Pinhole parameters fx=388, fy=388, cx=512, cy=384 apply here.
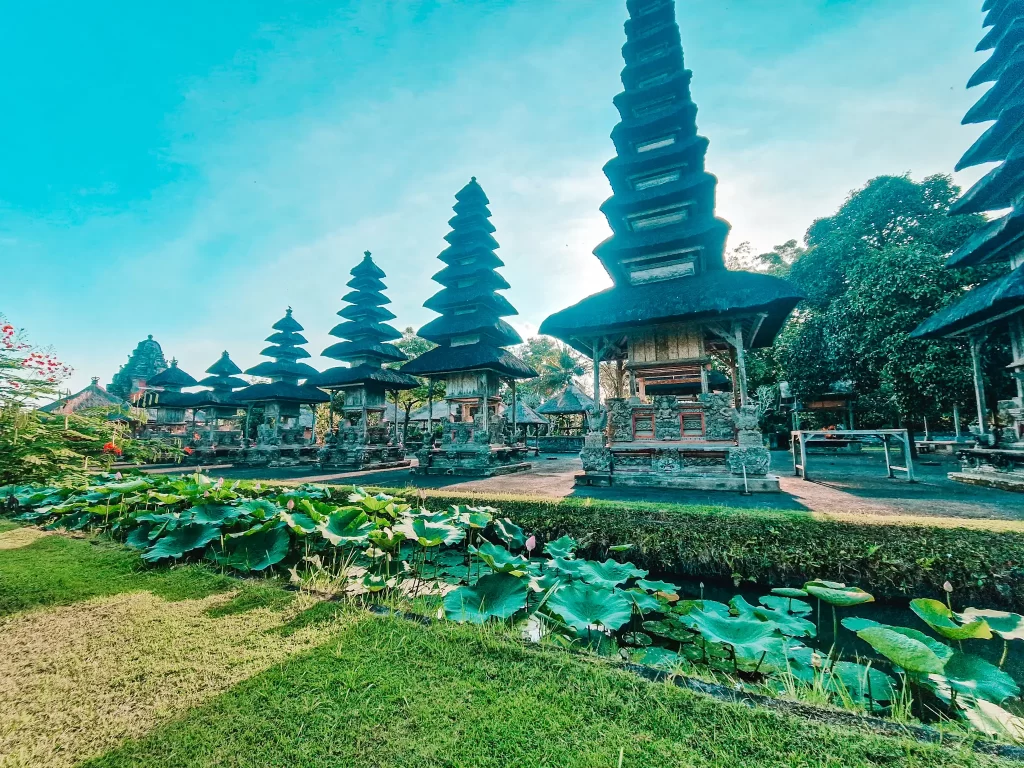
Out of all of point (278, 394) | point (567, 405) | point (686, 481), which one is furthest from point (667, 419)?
point (278, 394)

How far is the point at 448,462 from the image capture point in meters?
12.6

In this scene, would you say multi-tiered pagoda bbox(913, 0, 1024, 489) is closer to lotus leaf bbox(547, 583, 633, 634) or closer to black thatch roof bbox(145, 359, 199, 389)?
lotus leaf bbox(547, 583, 633, 634)

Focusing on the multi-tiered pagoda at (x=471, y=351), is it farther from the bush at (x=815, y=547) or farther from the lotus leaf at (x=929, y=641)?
the lotus leaf at (x=929, y=641)

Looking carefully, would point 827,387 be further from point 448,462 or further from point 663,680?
point 663,680

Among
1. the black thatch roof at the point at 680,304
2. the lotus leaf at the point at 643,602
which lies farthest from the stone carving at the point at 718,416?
the lotus leaf at the point at 643,602

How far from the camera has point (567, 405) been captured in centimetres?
2455

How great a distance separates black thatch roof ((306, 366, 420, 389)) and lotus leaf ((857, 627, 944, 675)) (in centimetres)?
1635

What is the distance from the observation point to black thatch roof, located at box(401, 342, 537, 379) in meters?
13.1

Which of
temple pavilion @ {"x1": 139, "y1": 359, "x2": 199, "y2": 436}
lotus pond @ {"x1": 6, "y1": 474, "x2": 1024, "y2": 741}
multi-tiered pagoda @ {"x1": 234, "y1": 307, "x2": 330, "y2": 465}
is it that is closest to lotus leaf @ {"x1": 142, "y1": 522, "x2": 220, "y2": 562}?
lotus pond @ {"x1": 6, "y1": 474, "x2": 1024, "y2": 741}

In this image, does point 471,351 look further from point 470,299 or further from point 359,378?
point 359,378

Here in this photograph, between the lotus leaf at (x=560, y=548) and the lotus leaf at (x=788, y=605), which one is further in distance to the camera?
the lotus leaf at (x=560, y=548)

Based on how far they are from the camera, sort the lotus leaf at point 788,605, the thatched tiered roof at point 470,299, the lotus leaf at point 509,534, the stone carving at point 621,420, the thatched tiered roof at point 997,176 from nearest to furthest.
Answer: the lotus leaf at point 788,605, the lotus leaf at point 509,534, the thatched tiered roof at point 997,176, the stone carving at point 621,420, the thatched tiered roof at point 470,299

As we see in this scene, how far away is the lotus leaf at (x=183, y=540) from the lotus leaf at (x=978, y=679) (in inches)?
182

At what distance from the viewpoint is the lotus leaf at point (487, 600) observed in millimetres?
2174
